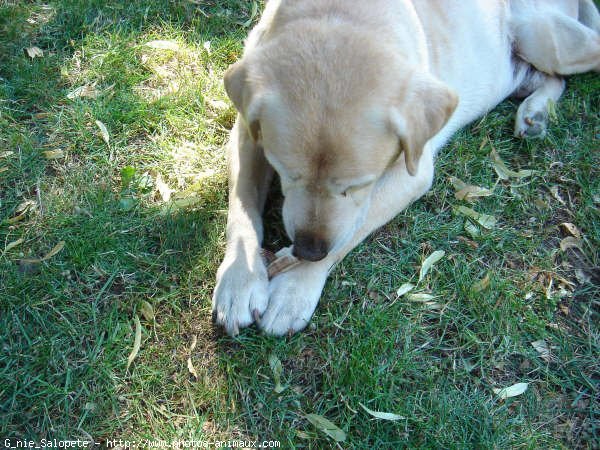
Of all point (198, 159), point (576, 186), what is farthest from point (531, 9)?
point (198, 159)

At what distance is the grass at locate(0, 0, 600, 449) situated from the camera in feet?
9.32

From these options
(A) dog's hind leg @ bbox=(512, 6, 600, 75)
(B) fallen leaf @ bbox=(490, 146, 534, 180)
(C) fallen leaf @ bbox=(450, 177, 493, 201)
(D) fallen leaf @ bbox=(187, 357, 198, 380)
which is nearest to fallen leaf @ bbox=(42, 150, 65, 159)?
(D) fallen leaf @ bbox=(187, 357, 198, 380)

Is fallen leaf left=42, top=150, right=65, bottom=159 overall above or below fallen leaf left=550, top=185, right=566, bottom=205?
above

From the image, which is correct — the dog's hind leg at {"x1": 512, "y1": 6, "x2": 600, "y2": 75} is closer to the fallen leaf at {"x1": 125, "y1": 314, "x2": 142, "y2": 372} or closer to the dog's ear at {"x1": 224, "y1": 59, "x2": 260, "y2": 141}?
the dog's ear at {"x1": 224, "y1": 59, "x2": 260, "y2": 141}

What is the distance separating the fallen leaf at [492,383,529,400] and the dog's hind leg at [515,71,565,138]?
1.97m

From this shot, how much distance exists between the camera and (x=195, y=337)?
3.04 metres

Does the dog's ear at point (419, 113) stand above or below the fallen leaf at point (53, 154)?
above

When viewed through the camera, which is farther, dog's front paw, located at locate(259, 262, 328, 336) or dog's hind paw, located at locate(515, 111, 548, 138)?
dog's hind paw, located at locate(515, 111, 548, 138)

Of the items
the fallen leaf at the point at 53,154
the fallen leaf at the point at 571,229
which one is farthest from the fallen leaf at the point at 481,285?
the fallen leaf at the point at 53,154

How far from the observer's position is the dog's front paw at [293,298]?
3.03m

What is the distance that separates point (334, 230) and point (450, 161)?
151 cm

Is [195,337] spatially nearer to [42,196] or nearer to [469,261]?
Result: [42,196]

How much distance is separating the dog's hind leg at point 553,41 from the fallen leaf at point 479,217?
162 centimetres

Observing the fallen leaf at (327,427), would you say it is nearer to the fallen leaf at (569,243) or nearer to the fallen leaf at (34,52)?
the fallen leaf at (569,243)
